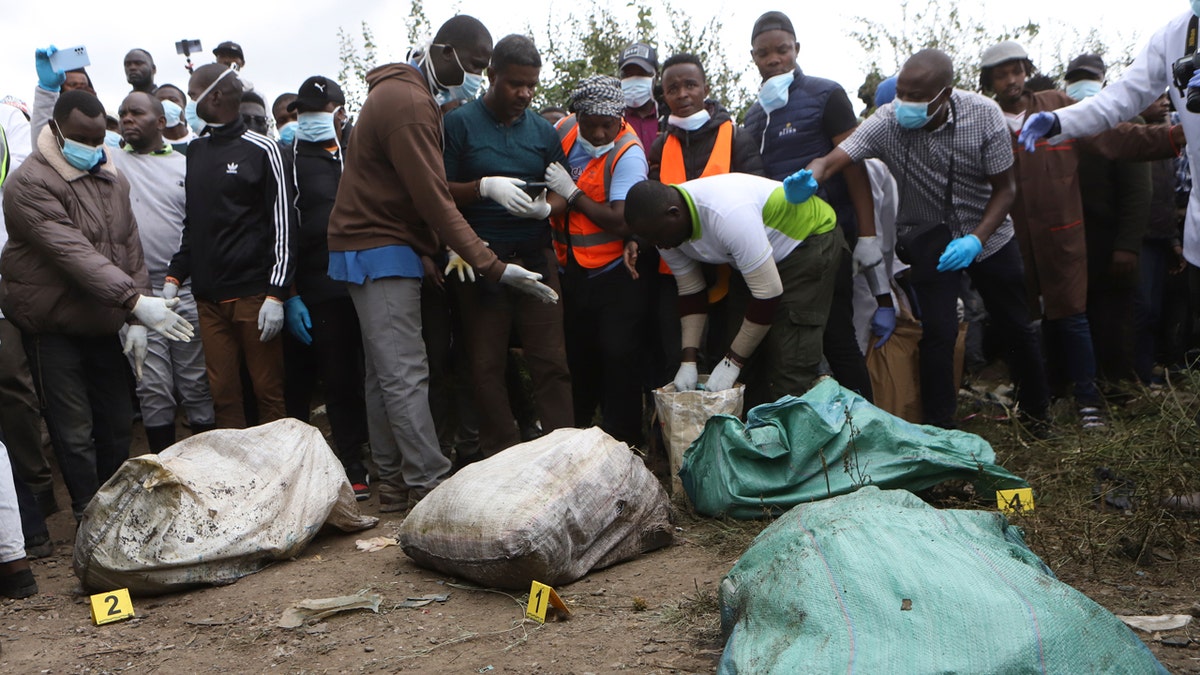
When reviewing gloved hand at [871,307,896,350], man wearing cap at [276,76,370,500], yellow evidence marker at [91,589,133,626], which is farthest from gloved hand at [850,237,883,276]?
yellow evidence marker at [91,589,133,626]

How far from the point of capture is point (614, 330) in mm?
4465

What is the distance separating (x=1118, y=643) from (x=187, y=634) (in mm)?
2367

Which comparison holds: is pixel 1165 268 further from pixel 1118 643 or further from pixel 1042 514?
pixel 1118 643

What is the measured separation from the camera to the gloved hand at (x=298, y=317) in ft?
15.1

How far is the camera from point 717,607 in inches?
109

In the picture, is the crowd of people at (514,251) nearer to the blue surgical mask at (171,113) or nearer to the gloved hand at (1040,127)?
the gloved hand at (1040,127)

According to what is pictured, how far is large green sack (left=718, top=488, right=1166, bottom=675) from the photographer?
6.37ft

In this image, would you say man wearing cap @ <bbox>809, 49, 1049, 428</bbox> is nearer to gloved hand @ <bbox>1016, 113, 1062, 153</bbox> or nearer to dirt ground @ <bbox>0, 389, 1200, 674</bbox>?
gloved hand @ <bbox>1016, 113, 1062, 153</bbox>

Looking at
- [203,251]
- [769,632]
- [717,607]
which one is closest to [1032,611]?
[769,632]

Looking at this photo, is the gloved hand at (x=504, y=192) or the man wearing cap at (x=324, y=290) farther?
the man wearing cap at (x=324, y=290)

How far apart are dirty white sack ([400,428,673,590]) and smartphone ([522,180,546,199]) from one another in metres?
1.17

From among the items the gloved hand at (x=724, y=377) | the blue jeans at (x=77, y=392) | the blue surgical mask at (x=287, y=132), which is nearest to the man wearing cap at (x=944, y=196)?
the gloved hand at (x=724, y=377)

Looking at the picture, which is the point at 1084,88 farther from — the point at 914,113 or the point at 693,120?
the point at 693,120

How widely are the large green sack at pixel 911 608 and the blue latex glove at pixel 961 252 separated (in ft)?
6.99
